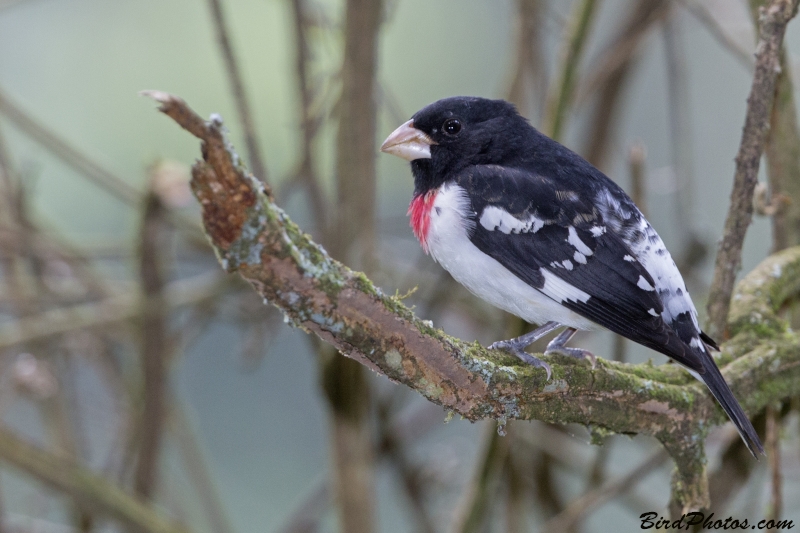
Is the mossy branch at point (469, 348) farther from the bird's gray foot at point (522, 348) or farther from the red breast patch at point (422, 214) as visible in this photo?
the red breast patch at point (422, 214)

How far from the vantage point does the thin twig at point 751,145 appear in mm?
1937

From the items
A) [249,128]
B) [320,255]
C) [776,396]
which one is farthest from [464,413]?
[249,128]

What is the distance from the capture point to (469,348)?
5.19 feet

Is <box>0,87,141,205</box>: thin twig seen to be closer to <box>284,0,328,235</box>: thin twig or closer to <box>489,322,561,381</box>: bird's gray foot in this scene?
<box>284,0,328,235</box>: thin twig

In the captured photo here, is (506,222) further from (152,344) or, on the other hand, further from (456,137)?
(152,344)

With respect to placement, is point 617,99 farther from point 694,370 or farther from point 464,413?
point 464,413

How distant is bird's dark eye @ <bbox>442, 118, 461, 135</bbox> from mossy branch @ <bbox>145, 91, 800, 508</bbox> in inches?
31.0

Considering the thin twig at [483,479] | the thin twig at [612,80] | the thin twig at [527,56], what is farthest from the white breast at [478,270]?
the thin twig at [612,80]

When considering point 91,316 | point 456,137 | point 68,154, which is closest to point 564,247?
point 456,137

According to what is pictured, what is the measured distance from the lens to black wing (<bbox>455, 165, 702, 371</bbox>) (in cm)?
187

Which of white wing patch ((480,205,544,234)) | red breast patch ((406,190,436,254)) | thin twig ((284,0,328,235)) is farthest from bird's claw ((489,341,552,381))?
thin twig ((284,0,328,235))

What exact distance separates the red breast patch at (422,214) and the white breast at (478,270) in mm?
30

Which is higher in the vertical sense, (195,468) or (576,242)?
(195,468)

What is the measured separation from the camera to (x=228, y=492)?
5.39 meters
